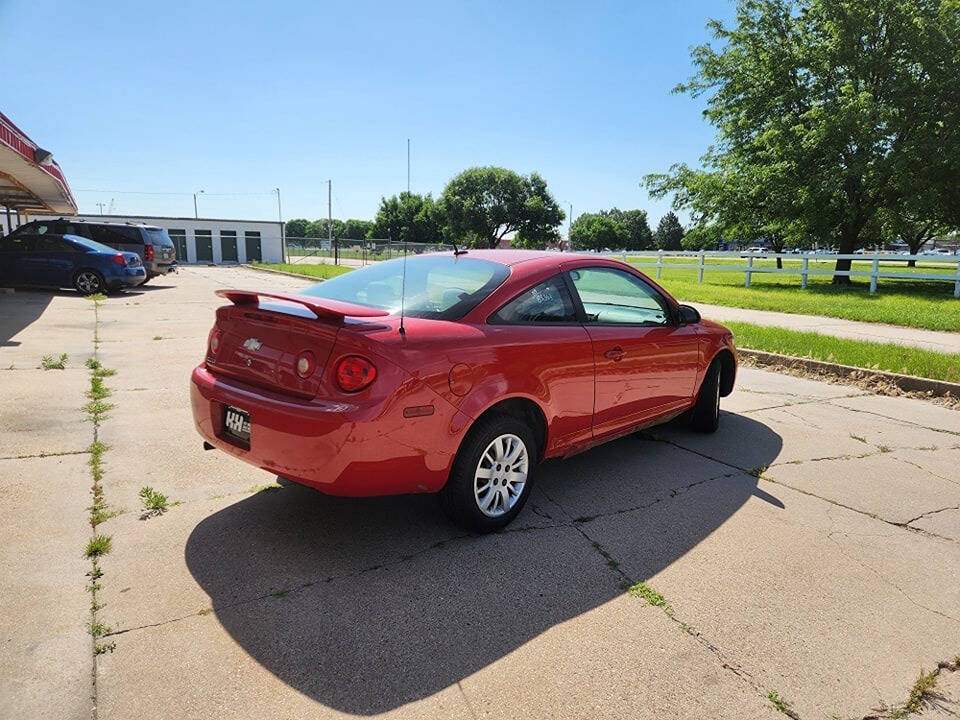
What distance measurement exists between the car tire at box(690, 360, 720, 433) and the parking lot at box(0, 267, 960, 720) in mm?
357

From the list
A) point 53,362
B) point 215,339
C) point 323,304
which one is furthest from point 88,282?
point 323,304

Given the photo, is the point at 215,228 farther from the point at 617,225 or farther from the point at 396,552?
the point at 617,225

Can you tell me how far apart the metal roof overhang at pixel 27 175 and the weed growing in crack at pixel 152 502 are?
32.5ft

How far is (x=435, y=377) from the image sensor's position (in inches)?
123

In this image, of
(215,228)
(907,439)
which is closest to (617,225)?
(215,228)

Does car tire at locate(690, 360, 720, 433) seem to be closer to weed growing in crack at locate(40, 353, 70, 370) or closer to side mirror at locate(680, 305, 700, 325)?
side mirror at locate(680, 305, 700, 325)

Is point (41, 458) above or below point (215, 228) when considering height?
below

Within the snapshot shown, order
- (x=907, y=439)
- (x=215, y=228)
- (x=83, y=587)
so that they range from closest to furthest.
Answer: (x=83, y=587), (x=907, y=439), (x=215, y=228)

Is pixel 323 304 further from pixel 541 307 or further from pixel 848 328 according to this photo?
pixel 848 328

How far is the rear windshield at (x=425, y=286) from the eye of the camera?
351 cm

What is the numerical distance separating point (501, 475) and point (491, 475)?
0.08m

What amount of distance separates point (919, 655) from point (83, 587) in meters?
3.64

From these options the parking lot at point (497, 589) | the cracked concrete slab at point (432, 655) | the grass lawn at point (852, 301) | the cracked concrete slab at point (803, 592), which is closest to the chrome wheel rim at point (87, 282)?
the parking lot at point (497, 589)

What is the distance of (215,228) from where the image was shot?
50156 mm
